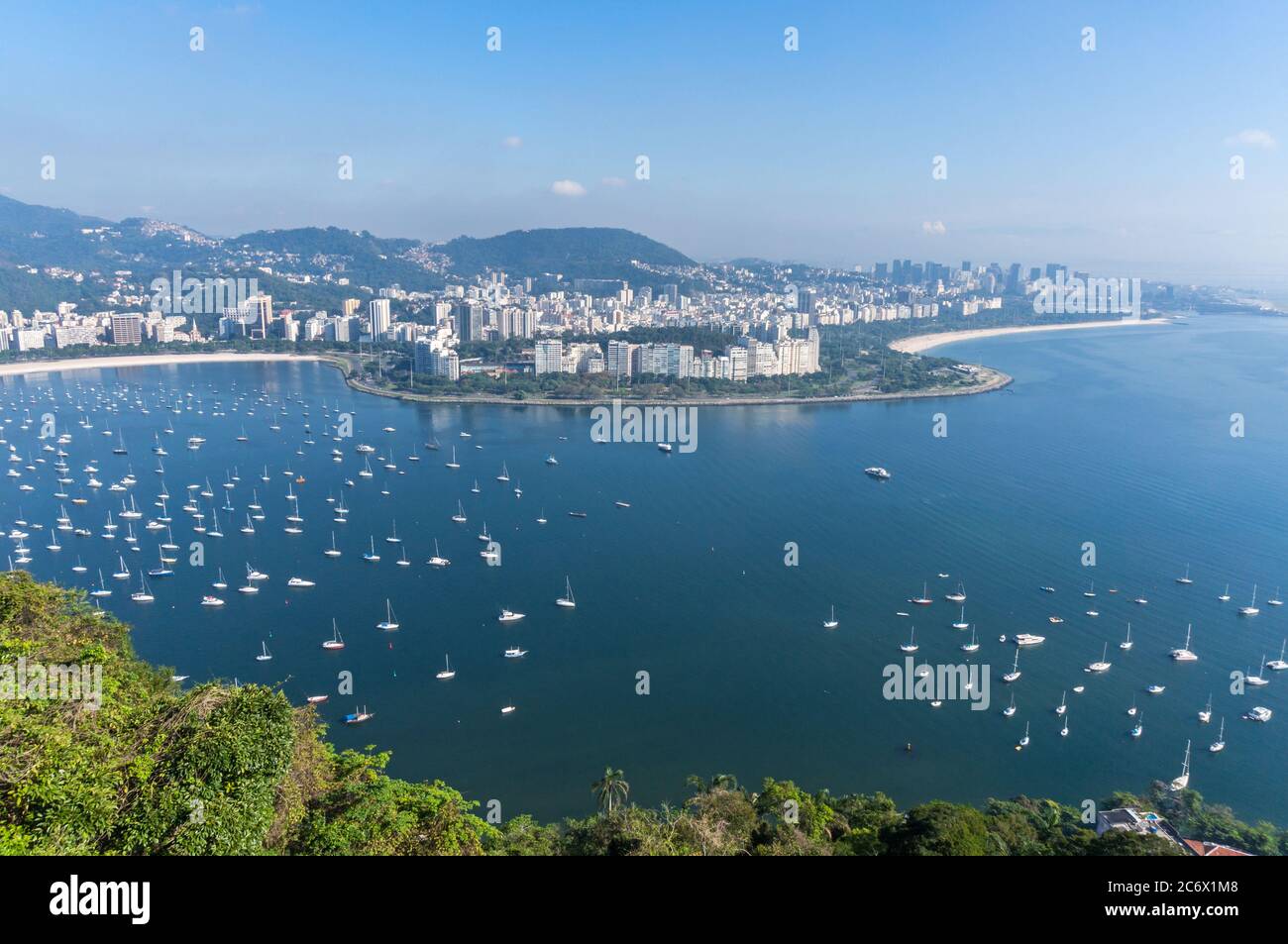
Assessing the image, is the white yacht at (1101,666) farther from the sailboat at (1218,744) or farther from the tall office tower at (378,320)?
the tall office tower at (378,320)

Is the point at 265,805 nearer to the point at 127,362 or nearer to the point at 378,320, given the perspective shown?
the point at 127,362

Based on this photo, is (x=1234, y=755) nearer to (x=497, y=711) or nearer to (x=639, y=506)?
(x=497, y=711)

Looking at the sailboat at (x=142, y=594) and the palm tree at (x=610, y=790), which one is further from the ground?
the sailboat at (x=142, y=594)

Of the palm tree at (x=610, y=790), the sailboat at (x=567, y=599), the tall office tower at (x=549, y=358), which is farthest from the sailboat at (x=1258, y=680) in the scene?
the tall office tower at (x=549, y=358)

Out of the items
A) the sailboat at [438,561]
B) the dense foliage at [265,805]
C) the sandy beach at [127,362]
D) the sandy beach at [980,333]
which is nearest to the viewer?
the dense foliage at [265,805]

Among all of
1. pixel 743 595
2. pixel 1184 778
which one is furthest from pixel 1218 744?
pixel 743 595
